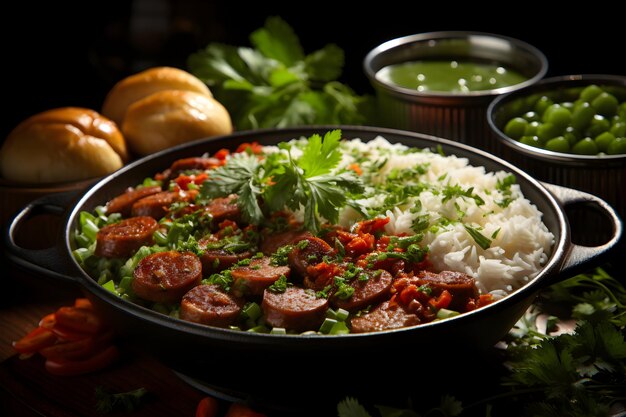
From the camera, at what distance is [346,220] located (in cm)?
318

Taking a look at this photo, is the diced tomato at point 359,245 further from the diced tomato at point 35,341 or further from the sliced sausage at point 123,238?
the diced tomato at point 35,341

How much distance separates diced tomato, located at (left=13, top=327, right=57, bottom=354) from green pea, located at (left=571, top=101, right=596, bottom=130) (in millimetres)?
2478

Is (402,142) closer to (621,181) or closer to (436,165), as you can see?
(436,165)

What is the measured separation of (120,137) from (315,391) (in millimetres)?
2122

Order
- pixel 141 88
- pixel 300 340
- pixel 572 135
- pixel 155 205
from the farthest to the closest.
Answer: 1. pixel 141 88
2. pixel 572 135
3. pixel 155 205
4. pixel 300 340

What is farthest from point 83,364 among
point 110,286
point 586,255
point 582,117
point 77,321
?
point 582,117

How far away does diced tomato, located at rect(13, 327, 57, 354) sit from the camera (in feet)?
10.3

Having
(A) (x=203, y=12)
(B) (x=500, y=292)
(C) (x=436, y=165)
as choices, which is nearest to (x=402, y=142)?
(C) (x=436, y=165)

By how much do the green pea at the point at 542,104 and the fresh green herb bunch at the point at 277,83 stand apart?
100cm

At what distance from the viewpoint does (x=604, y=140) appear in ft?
12.2

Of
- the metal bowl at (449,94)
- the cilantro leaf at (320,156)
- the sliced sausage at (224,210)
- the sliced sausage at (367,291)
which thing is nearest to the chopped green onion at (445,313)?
the sliced sausage at (367,291)

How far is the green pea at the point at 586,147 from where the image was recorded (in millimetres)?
3717

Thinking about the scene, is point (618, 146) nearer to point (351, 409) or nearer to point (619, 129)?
point (619, 129)

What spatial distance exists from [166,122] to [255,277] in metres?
1.62
